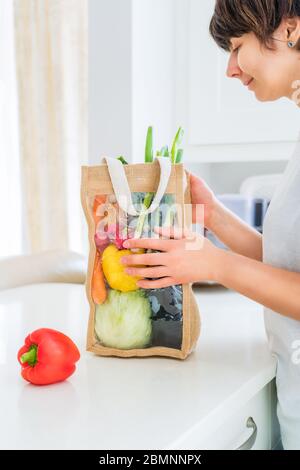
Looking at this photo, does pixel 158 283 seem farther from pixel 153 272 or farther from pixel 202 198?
pixel 202 198

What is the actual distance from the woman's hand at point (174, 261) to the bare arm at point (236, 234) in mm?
290

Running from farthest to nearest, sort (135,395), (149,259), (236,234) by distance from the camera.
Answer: (236,234), (149,259), (135,395)

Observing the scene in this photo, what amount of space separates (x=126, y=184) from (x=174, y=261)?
0.45ft

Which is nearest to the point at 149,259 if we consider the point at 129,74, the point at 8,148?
the point at 129,74

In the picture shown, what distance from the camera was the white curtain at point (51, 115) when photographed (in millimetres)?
2961

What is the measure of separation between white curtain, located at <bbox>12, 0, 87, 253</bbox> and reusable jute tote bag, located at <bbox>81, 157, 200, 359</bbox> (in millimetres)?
2123

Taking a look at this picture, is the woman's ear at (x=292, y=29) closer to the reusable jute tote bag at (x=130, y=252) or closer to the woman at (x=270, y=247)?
the woman at (x=270, y=247)

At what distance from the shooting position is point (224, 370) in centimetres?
88

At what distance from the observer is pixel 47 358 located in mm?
812

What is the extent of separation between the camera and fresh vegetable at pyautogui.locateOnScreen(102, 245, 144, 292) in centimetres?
90

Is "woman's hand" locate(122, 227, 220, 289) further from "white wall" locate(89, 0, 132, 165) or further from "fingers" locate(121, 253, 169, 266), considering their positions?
"white wall" locate(89, 0, 132, 165)

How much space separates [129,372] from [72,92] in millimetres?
2351

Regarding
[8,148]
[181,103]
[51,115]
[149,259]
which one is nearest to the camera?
[149,259]

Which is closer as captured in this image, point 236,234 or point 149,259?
point 149,259
